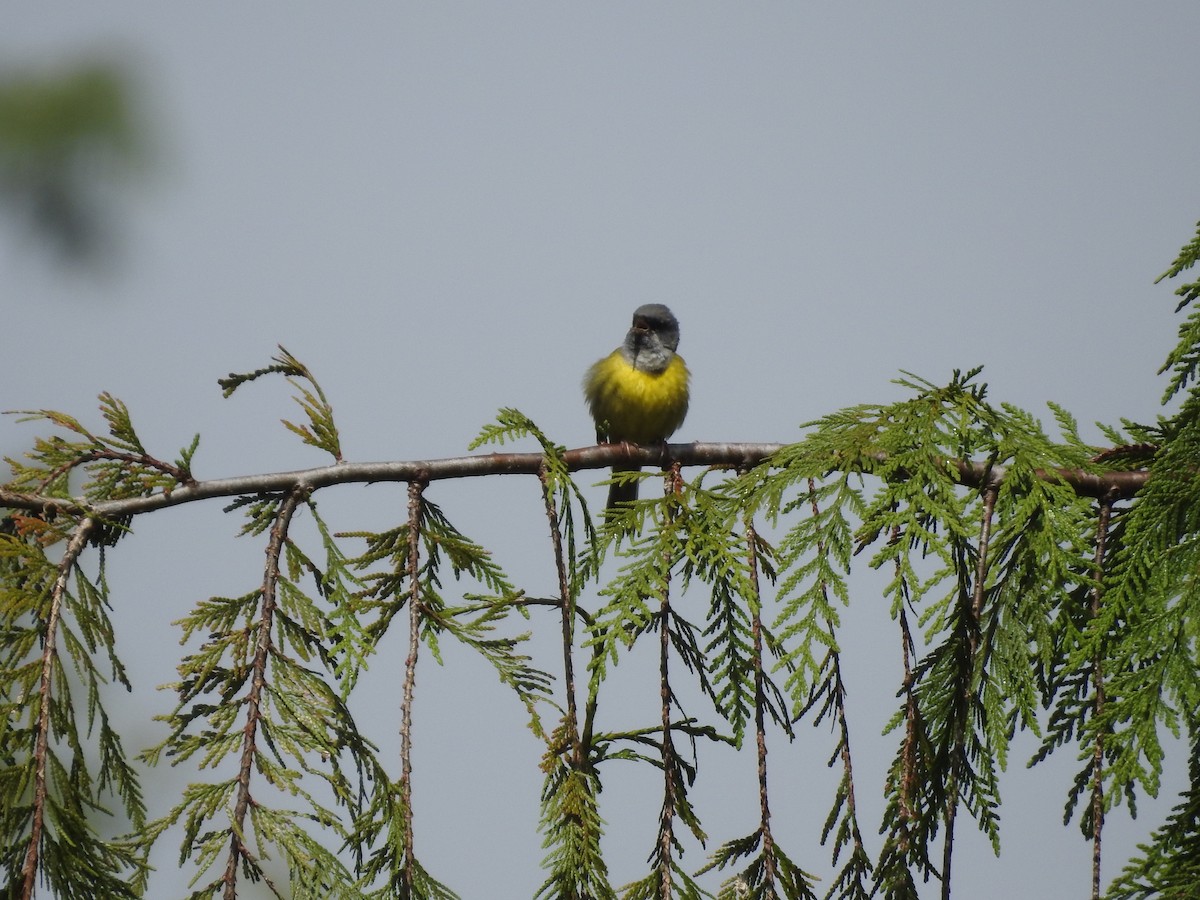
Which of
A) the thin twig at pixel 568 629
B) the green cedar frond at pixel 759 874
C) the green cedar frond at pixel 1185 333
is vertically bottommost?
the green cedar frond at pixel 759 874

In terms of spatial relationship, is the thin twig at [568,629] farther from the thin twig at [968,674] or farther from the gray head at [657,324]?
the gray head at [657,324]

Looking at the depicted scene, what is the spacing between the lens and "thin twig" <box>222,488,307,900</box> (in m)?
1.76

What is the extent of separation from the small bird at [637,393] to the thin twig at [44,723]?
3228mm

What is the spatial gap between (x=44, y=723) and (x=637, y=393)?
3.65 m

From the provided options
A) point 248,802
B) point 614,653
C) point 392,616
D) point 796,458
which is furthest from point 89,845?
point 796,458

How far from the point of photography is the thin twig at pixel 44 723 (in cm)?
178

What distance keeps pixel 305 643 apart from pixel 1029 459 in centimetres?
142

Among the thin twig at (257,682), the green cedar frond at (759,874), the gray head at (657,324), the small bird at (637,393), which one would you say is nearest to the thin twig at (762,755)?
the green cedar frond at (759,874)

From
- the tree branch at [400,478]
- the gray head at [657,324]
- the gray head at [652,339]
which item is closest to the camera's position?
the tree branch at [400,478]

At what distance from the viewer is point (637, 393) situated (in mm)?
5254

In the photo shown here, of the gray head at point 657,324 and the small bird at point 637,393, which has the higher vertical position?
the gray head at point 657,324

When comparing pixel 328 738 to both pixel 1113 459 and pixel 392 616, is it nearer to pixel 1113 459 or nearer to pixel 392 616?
pixel 392 616

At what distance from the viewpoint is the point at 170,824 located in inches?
75.8

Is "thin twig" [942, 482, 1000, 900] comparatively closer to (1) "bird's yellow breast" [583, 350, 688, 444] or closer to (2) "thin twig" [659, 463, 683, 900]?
(2) "thin twig" [659, 463, 683, 900]
